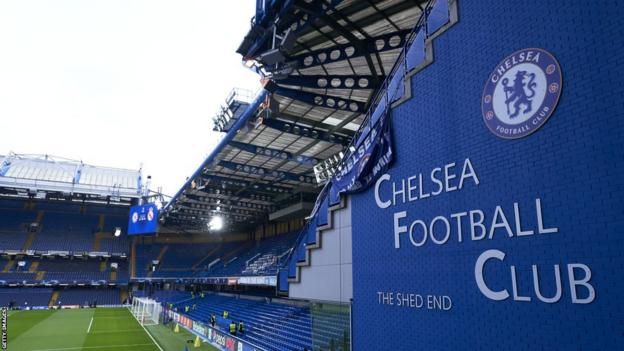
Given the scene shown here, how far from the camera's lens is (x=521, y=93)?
661cm

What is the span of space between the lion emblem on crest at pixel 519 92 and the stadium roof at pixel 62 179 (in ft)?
199

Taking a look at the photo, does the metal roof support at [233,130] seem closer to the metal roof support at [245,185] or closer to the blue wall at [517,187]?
the metal roof support at [245,185]

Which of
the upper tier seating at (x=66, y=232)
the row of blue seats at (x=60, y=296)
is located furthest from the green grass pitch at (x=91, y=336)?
the upper tier seating at (x=66, y=232)

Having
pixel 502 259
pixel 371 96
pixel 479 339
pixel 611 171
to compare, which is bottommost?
pixel 479 339

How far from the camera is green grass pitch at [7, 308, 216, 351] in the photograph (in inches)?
948

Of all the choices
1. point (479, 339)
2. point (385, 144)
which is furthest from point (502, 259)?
point (385, 144)

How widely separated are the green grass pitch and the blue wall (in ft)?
63.7

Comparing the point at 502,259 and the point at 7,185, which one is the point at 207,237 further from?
the point at 502,259

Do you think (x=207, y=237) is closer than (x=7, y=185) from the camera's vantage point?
No

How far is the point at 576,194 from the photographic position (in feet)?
18.8

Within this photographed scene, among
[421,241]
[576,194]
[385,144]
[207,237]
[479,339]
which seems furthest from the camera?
[207,237]

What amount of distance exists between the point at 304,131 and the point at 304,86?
5.32 m

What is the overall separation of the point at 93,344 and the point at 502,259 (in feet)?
88.4

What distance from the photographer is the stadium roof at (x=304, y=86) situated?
14117mm
